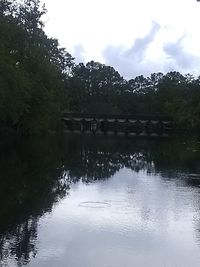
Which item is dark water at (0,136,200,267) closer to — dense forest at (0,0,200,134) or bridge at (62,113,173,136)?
dense forest at (0,0,200,134)

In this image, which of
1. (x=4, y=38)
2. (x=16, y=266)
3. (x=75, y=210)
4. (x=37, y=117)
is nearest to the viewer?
(x=16, y=266)

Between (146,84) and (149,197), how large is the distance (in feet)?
484

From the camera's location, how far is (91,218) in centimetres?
1486

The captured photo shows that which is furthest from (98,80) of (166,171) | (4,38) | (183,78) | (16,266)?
(16,266)

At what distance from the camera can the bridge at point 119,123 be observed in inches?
4208

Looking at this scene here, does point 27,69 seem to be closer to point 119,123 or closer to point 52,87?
point 52,87

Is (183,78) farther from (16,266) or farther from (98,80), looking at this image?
(16,266)

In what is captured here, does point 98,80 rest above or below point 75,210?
above

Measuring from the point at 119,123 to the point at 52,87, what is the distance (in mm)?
41849

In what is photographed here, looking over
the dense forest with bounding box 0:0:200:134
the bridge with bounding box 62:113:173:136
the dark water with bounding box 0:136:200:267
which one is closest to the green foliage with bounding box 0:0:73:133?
the dense forest with bounding box 0:0:200:134

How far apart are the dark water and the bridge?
259 ft

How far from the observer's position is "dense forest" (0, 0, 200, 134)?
54156 mm

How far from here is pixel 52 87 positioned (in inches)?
2832

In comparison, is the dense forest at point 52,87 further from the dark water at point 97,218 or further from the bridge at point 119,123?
the dark water at point 97,218
